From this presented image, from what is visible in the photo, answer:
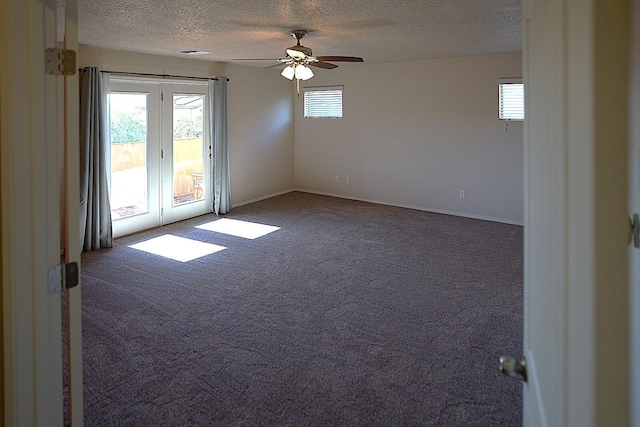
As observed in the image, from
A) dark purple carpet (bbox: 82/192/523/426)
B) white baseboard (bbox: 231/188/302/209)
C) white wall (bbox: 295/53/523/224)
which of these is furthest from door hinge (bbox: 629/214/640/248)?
white baseboard (bbox: 231/188/302/209)

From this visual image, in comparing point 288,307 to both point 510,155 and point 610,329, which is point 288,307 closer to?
point 610,329

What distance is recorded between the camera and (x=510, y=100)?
7.15 metres

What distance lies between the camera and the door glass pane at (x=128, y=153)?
6.36 m

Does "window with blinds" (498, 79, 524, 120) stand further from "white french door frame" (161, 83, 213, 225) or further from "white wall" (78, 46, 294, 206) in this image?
"white french door frame" (161, 83, 213, 225)

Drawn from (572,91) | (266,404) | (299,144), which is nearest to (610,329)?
(572,91)

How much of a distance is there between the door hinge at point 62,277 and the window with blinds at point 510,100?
6804 mm

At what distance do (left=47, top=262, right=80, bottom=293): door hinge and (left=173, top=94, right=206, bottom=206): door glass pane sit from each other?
19.3ft

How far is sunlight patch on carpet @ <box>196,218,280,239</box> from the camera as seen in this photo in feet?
22.0

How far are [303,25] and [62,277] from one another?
3.69 m

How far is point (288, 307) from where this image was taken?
4.21 meters

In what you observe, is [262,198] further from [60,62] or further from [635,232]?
[635,232]

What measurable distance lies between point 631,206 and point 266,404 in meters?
2.50

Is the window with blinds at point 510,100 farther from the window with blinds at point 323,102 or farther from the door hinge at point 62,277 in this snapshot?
the door hinge at point 62,277

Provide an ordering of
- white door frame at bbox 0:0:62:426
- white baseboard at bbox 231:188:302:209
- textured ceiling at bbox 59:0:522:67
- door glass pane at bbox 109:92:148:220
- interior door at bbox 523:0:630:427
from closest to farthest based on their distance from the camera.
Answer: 1. interior door at bbox 523:0:630:427
2. white door frame at bbox 0:0:62:426
3. textured ceiling at bbox 59:0:522:67
4. door glass pane at bbox 109:92:148:220
5. white baseboard at bbox 231:188:302:209
